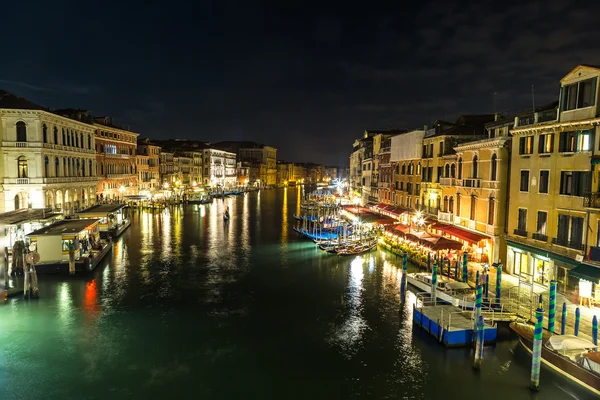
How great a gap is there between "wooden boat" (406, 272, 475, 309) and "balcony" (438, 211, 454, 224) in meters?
8.54

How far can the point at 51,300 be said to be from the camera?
22.9 metres

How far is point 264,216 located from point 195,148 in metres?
55.7

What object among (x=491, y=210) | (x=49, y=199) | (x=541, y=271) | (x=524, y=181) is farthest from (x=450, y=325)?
(x=49, y=199)

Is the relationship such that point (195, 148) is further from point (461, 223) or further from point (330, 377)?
point (330, 377)

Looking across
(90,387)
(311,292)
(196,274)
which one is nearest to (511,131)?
(311,292)


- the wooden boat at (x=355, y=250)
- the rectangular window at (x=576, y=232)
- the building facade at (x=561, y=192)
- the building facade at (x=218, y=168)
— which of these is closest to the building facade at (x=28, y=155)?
the wooden boat at (x=355, y=250)

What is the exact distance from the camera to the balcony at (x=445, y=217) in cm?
3248

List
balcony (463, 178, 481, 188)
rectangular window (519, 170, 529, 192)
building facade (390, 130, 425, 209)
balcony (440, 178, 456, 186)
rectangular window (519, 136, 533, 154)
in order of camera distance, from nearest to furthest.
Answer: rectangular window (519, 136, 533, 154)
rectangular window (519, 170, 529, 192)
balcony (463, 178, 481, 188)
balcony (440, 178, 456, 186)
building facade (390, 130, 425, 209)

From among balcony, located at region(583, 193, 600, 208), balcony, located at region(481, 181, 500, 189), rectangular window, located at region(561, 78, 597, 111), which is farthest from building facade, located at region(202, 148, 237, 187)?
balcony, located at region(583, 193, 600, 208)

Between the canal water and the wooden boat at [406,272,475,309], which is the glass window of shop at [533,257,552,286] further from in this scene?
the canal water

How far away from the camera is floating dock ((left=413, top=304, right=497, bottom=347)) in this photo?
17703mm

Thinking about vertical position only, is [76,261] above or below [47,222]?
below

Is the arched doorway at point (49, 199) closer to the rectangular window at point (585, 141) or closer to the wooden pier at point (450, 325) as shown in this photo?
the wooden pier at point (450, 325)

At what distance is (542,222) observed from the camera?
73.2 ft
